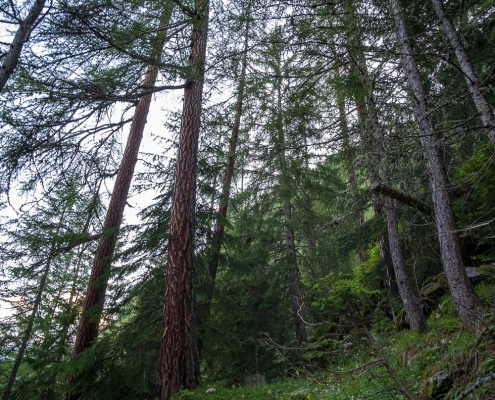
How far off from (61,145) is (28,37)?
69.3 inches

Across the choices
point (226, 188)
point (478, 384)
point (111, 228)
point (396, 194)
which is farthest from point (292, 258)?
point (478, 384)

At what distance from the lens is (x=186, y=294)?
568 centimetres

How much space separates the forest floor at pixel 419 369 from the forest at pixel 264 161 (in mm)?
33

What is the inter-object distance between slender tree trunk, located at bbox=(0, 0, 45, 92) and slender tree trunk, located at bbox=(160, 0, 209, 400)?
244 cm

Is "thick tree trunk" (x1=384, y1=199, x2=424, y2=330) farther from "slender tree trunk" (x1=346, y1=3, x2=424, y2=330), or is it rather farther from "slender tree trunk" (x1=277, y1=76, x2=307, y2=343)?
"slender tree trunk" (x1=277, y1=76, x2=307, y2=343)

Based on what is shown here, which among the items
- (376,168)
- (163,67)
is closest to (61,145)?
(163,67)

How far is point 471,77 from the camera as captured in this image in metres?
3.97

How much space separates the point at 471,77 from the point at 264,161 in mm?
4168

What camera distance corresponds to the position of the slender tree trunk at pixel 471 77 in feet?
12.1

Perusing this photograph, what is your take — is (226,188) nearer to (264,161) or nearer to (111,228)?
(264,161)

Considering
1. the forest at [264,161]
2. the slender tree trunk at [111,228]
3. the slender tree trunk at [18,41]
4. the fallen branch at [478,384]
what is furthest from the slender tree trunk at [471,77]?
the slender tree trunk at [18,41]

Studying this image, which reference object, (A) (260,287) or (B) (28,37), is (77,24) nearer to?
(B) (28,37)

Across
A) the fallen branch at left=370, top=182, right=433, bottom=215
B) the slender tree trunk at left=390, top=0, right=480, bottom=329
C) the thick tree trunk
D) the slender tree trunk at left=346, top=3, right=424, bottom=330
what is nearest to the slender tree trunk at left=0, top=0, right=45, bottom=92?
the slender tree trunk at left=346, top=3, right=424, bottom=330

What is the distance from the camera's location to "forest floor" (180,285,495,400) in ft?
9.09
